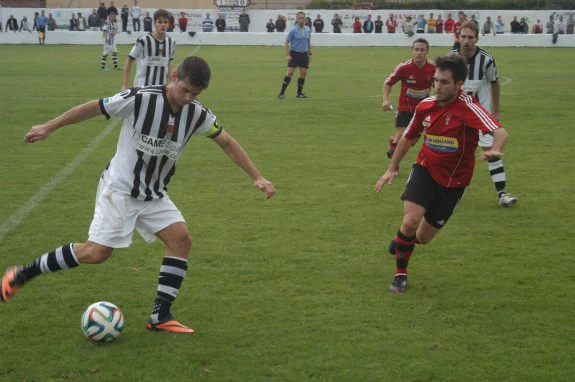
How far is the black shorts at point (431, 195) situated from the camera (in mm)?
6898

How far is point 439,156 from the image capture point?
6961 millimetres

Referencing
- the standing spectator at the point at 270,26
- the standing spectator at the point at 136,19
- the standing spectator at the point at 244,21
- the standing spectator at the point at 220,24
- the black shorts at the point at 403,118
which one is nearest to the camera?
the black shorts at the point at 403,118

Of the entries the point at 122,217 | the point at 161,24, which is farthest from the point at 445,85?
the point at 161,24

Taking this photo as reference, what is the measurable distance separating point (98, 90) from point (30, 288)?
54.2 feet

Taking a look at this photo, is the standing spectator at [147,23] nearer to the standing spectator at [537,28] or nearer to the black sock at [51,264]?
the standing spectator at [537,28]

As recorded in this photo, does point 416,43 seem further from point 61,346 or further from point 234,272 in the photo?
point 61,346

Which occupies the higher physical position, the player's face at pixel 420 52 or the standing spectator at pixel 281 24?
the player's face at pixel 420 52

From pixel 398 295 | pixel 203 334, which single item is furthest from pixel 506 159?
pixel 203 334

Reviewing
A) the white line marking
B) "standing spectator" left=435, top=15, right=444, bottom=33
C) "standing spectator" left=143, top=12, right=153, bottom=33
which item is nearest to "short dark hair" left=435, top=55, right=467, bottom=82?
the white line marking

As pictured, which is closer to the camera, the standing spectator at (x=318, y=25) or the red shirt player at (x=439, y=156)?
the red shirt player at (x=439, y=156)

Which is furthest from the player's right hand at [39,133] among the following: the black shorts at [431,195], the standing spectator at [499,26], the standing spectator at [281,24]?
the standing spectator at [499,26]

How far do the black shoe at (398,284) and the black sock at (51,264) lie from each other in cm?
272

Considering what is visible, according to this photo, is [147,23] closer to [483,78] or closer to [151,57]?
[151,57]

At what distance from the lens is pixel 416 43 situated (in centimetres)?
1161
